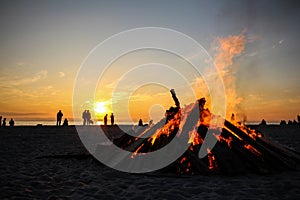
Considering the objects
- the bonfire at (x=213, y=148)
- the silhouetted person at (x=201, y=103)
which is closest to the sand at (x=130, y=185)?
the bonfire at (x=213, y=148)

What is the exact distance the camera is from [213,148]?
1105 cm

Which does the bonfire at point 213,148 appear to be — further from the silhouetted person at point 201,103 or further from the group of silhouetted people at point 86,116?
the group of silhouetted people at point 86,116

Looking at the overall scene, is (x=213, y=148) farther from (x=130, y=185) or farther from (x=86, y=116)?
(x=86, y=116)

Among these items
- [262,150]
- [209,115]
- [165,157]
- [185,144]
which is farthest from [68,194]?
[262,150]

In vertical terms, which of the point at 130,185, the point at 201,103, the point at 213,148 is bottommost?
the point at 130,185

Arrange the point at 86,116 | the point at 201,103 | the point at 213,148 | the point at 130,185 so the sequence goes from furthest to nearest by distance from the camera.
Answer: the point at 86,116 → the point at 201,103 → the point at 213,148 → the point at 130,185

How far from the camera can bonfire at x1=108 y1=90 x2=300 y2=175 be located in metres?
10.4

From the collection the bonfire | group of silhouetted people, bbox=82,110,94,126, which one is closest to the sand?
the bonfire

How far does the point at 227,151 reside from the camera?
35.8 ft

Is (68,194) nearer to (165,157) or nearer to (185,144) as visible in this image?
(165,157)

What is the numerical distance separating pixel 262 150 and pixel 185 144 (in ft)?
11.2

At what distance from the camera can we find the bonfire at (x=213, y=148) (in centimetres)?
1043

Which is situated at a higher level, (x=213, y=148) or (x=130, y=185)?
(x=213, y=148)

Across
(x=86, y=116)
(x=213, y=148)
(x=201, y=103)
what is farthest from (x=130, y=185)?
(x=86, y=116)
